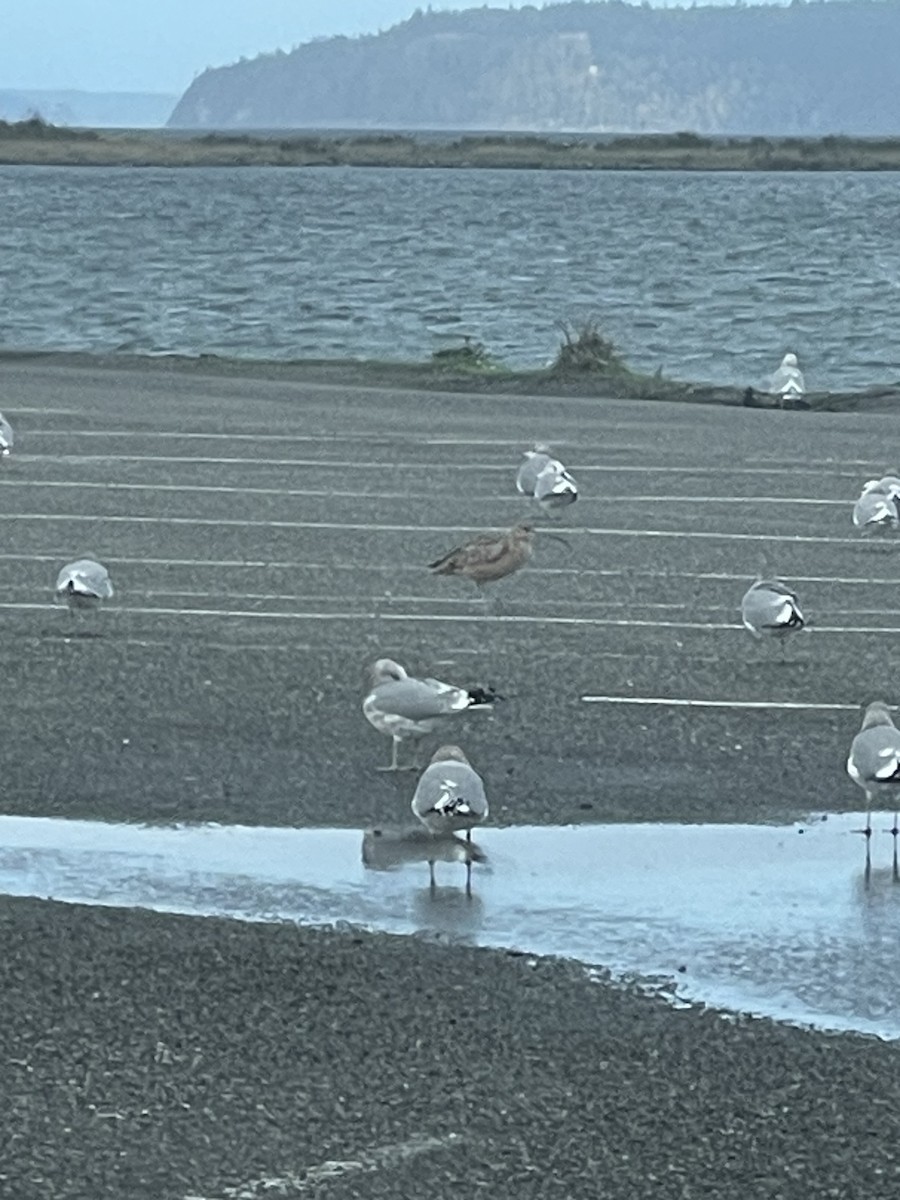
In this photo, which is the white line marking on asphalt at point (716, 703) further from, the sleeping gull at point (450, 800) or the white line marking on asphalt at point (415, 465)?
the white line marking on asphalt at point (415, 465)

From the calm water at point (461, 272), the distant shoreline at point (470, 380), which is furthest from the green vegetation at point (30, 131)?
the distant shoreline at point (470, 380)

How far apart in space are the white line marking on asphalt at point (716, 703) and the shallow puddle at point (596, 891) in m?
2.02

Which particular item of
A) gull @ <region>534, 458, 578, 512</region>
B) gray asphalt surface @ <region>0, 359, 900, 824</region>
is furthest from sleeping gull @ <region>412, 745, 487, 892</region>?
gull @ <region>534, 458, 578, 512</region>

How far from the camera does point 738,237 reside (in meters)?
88.9

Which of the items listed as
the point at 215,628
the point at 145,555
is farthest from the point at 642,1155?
the point at 145,555

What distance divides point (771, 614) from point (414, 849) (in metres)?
3.75

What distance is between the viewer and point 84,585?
14.4 m

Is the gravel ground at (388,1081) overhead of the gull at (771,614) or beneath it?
beneath

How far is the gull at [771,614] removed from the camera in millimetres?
13625

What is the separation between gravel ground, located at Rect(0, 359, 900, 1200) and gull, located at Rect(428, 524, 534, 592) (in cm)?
23

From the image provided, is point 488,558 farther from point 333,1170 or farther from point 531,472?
point 333,1170

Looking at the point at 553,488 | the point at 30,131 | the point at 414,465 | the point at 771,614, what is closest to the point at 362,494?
the point at 414,465

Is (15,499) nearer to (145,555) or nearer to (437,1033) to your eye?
(145,555)

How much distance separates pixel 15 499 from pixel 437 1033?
12508 mm
